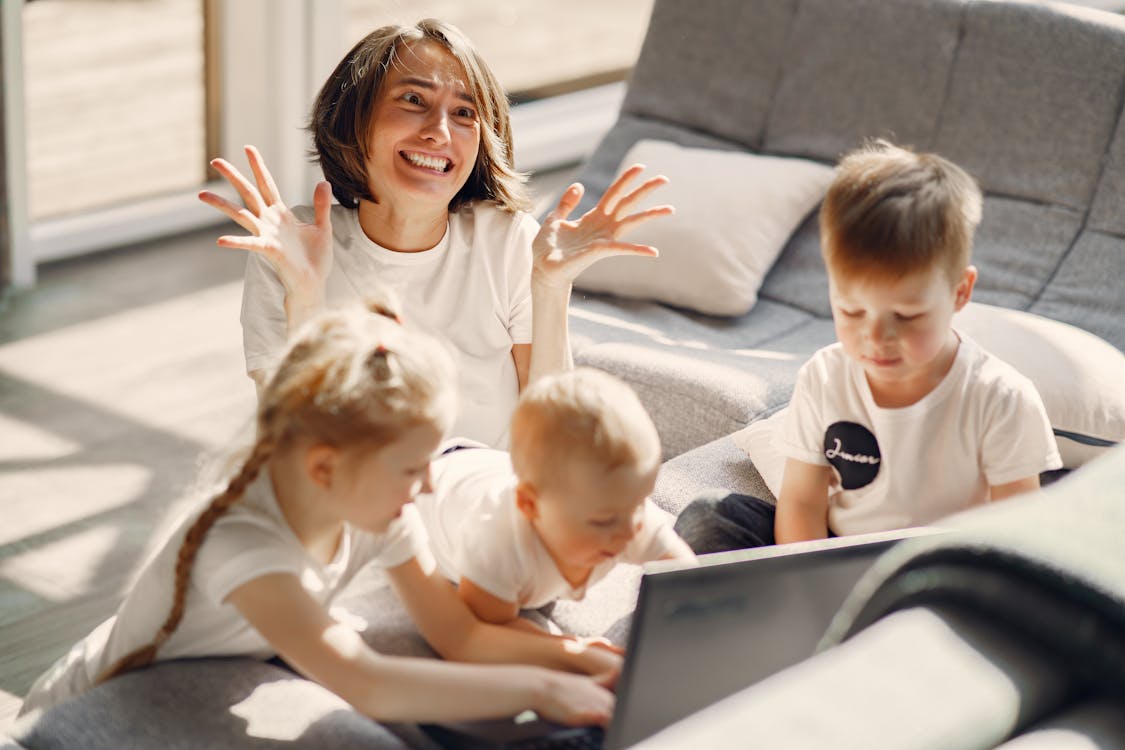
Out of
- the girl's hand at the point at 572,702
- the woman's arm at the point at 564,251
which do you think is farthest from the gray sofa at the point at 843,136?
the girl's hand at the point at 572,702

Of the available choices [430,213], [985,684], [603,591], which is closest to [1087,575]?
[985,684]

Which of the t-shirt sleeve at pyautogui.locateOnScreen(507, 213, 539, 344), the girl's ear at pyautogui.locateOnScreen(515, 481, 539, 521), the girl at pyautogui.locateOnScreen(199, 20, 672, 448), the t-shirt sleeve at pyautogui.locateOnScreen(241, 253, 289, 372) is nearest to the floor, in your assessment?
the t-shirt sleeve at pyautogui.locateOnScreen(241, 253, 289, 372)

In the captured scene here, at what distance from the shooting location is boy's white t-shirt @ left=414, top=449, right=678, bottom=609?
1.46 meters

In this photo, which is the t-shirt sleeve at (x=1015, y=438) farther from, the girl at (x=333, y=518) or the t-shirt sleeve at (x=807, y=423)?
the girl at (x=333, y=518)

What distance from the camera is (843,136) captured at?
3.01m

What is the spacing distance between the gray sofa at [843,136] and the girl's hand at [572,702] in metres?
0.83

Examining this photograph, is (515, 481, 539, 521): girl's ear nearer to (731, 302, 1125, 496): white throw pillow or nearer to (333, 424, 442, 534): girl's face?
(333, 424, 442, 534): girl's face

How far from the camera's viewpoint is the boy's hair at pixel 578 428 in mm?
1331

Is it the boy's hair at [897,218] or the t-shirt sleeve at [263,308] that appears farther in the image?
the t-shirt sleeve at [263,308]

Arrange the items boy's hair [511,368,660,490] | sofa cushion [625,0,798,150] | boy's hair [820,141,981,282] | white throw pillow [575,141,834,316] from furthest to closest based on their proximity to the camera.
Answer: sofa cushion [625,0,798,150] → white throw pillow [575,141,834,316] → boy's hair [820,141,981,282] → boy's hair [511,368,660,490]

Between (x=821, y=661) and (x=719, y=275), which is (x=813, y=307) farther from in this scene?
(x=821, y=661)

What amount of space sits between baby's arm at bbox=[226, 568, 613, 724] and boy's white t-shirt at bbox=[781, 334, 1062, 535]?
65 centimetres

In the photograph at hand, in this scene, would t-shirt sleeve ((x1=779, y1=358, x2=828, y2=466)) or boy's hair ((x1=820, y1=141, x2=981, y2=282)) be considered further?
t-shirt sleeve ((x1=779, y1=358, x2=828, y2=466))

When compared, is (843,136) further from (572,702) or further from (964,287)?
(572,702)
